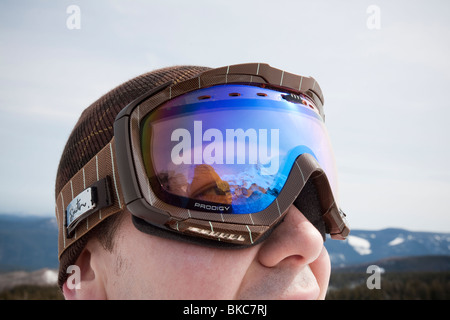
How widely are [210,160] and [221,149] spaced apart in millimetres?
69

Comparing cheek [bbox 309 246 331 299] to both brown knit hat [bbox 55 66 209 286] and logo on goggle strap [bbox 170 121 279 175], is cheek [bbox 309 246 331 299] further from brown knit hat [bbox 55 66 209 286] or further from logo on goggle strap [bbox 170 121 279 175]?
brown knit hat [bbox 55 66 209 286]

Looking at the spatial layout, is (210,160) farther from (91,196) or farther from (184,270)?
(91,196)

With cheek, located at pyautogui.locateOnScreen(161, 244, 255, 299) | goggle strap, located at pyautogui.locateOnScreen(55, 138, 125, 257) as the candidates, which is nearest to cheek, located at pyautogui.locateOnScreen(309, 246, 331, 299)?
cheek, located at pyautogui.locateOnScreen(161, 244, 255, 299)

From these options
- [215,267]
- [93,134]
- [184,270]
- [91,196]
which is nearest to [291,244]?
[215,267]

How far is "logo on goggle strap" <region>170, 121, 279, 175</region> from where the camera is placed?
5.81ft

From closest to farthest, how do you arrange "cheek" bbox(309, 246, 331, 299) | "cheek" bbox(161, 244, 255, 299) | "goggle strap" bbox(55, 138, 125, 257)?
1. "cheek" bbox(161, 244, 255, 299)
2. "goggle strap" bbox(55, 138, 125, 257)
3. "cheek" bbox(309, 246, 331, 299)

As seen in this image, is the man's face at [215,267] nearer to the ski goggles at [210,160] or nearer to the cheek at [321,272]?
the ski goggles at [210,160]

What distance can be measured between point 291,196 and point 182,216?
1.61ft

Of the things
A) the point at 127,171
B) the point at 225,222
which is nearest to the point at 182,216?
the point at 225,222

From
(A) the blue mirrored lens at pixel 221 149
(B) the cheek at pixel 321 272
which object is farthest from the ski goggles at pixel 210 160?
(B) the cheek at pixel 321 272

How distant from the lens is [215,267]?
1.72 metres

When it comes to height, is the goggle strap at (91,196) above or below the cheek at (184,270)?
above

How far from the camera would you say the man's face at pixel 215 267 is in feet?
5.61

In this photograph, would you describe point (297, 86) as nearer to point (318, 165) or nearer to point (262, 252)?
point (318, 165)
